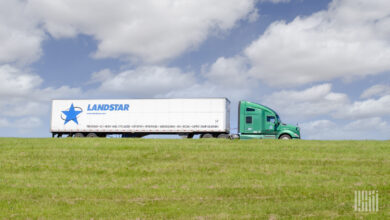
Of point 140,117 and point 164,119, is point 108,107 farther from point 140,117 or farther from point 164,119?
point 164,119

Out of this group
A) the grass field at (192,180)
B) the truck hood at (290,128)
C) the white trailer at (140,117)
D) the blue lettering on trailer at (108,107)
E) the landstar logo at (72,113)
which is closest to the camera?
the grass field at (192,180)

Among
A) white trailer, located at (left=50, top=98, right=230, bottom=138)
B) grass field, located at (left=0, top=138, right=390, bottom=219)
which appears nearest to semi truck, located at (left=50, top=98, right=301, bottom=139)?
white trailer, located at (left=50, top=98, right=230, bottom=138)

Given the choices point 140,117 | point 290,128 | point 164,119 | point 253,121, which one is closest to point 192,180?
point 253,121

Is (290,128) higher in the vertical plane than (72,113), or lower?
lower

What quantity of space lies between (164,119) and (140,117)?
2651 millimetres

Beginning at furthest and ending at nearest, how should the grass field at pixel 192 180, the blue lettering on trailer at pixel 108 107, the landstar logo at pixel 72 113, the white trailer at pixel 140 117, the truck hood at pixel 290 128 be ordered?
the landstar logo at pixel 72 113 → the blue lettering on trailer at pixel 108 107 → the white trailer at pixel 140 117 → the truck hood at pixel 290 128 → the grass field at pixel 192 180

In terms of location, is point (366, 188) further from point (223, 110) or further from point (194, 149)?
point (223, 110)

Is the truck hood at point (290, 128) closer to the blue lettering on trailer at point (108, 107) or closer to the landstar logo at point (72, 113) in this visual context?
the blue lettering on trailer at point (108, 107)

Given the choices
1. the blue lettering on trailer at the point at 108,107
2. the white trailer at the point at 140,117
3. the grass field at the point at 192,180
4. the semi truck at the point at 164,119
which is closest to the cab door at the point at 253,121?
the semi truck at the point at 164,119

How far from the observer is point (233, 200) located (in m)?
15.7

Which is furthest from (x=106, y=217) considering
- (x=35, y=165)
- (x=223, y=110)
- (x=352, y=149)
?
(x=223, y=110)

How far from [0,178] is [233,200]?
1336 centimetres

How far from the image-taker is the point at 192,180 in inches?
737

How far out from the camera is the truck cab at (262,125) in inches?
1389
